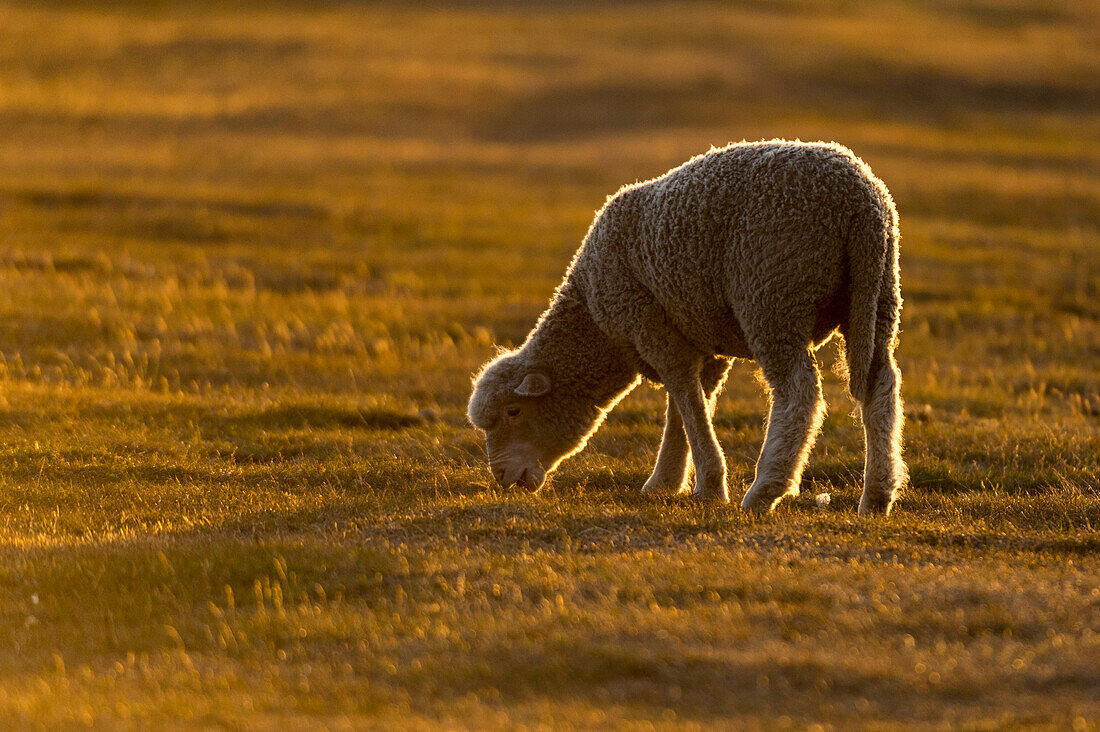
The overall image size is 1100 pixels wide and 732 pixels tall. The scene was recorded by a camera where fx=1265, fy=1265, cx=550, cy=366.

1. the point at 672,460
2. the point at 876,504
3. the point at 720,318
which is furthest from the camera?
the point at 672,460

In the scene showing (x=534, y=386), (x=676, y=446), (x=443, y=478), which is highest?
(x=534, y=386)

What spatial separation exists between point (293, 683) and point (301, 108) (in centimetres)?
3880

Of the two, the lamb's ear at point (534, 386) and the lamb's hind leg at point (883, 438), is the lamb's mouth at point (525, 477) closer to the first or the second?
the lamb's ear at point (534, 386)

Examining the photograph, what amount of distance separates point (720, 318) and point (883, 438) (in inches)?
57.9

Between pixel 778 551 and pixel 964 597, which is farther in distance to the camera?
pixel 778 551

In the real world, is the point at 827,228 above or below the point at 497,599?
above

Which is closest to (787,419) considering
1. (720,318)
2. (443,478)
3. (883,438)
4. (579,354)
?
(883,438)

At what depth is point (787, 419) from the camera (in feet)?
29.3

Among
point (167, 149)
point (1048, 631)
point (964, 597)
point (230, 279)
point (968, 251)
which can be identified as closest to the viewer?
point (1048, 631)

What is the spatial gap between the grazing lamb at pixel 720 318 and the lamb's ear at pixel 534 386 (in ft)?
0.04

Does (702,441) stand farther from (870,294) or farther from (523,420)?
(870,294)

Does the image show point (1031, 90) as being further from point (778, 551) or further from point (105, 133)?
point (778, 551)

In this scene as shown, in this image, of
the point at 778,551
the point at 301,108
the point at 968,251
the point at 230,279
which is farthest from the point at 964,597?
the point at 301,108

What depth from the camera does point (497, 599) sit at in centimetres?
730
